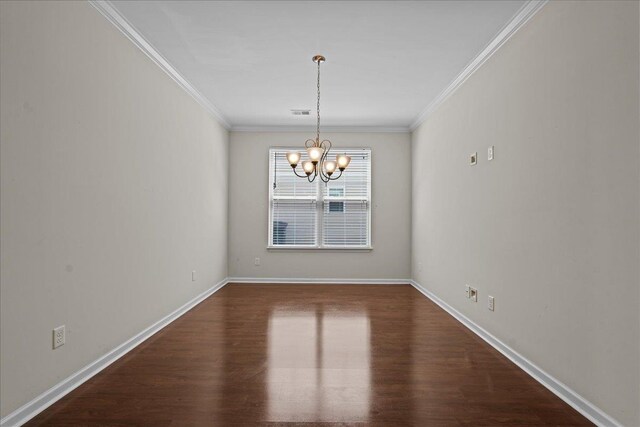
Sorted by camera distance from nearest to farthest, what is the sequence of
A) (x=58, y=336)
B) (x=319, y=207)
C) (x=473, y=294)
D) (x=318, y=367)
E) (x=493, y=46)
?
1. (x=58, y=336)
2. (x=318, y=367)
3. (x=493, y=46)
4. (x=473, y=294)
5. (x=319, y=207)

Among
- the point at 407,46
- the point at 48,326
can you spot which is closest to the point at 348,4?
the point at 407,46

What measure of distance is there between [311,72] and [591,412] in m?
3.55

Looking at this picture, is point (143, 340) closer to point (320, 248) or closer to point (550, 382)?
point (550, 382)

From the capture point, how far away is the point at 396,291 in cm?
548

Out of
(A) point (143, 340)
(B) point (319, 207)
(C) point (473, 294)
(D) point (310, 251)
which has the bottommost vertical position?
(A) point (143, 340)

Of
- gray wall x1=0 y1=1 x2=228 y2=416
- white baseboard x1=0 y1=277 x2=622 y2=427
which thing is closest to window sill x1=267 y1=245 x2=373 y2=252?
white baseboard x1=0 y1=277 x2=622 y2=427

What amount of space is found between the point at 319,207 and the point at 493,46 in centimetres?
368

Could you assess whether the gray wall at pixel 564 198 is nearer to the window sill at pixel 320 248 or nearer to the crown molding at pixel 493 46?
the crown molding at pixel 493 46

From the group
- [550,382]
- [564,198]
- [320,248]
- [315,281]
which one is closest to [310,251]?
[320,248]

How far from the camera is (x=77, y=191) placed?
7.80 feet

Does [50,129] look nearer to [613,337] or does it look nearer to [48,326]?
[48,326]

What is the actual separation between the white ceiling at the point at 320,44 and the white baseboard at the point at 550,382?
2.61m

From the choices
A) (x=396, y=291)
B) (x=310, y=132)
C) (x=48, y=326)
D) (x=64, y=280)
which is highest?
(x=310, y=132)

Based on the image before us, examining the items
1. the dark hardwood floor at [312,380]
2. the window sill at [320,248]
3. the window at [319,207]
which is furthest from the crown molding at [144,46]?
the dark hardwood floor at [312,380]
